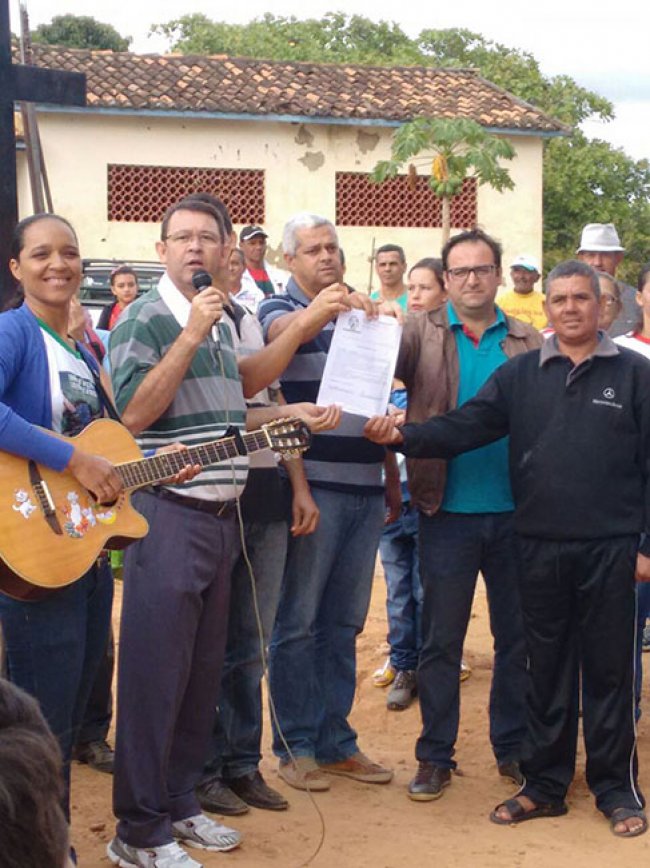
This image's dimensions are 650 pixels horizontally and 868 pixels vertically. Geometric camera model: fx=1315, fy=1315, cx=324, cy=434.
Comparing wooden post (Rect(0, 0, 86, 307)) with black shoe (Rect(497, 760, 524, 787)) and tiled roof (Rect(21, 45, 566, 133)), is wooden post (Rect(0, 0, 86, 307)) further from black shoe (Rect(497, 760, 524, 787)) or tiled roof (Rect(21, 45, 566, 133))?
tiled roof (Rect(21, 45, 566, 133))

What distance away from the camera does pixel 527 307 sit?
11.8 m

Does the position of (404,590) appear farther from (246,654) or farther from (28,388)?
(28,388)

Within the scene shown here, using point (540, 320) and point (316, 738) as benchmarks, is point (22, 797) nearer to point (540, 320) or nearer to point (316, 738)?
point (316, 738)

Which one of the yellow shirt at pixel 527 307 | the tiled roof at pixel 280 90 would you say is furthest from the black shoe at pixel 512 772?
the tiled roof at pixel 280 90

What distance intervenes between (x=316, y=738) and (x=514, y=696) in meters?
1.01

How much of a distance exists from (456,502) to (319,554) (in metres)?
0.70

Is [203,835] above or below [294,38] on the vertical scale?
below

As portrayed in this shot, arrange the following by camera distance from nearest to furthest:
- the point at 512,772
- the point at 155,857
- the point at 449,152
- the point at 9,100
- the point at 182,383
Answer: the point at 155,857
the point at 182,383
the point at 9,100
the point at 512,772
the point at 449,152

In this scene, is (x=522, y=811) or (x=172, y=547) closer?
(x=172, y=547)

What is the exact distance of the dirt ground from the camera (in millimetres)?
5504

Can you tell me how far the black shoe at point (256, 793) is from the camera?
5.96m

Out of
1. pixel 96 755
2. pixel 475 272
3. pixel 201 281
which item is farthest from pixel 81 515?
pixel 475 272

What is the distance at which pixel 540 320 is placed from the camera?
11.6 m

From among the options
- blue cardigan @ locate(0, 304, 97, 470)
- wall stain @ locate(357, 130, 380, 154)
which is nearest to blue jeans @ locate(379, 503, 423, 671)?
blue cardigan @ locate(0, 304, 97, 470)
